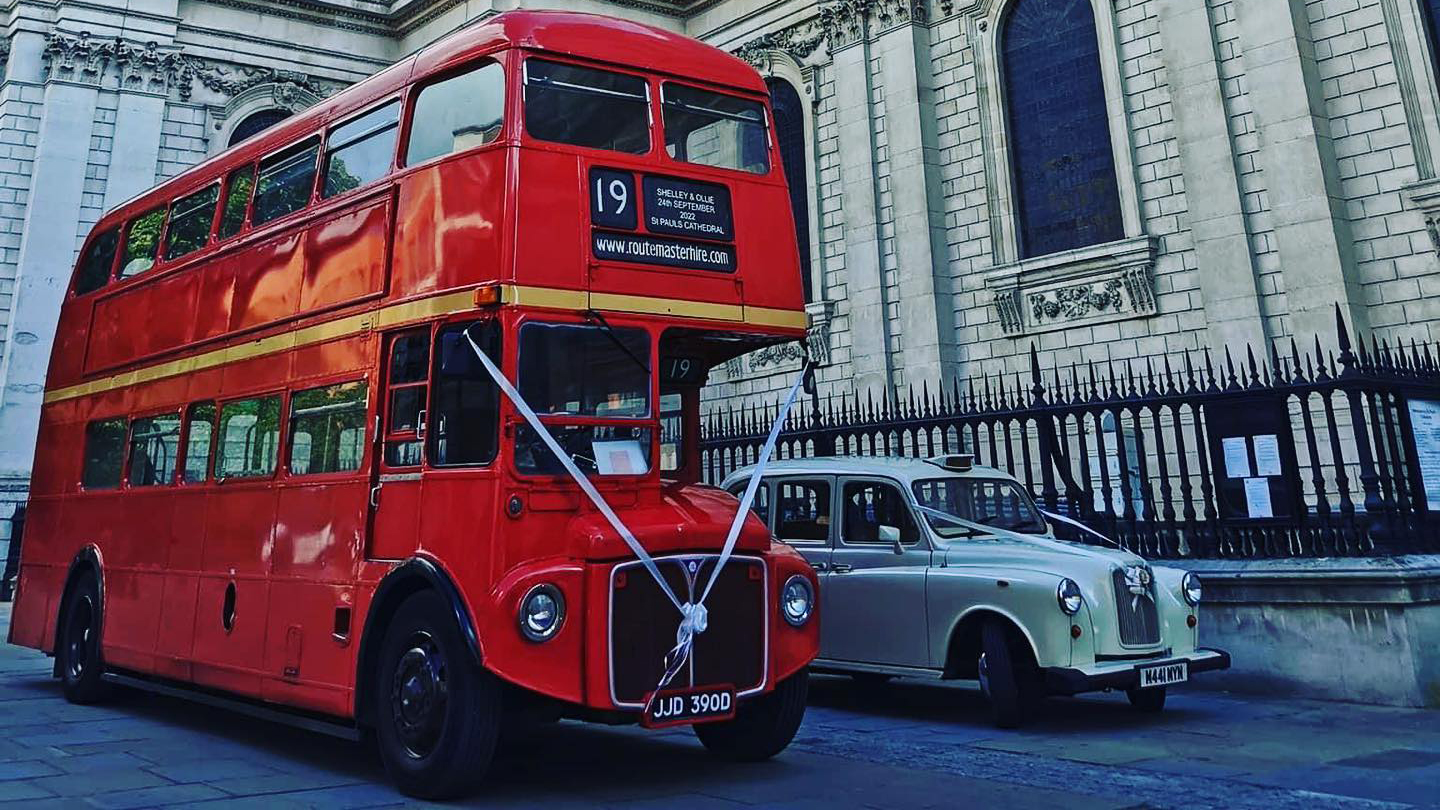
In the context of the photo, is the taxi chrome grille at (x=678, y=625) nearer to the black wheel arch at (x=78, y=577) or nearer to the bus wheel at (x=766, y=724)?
the bus wheel at (x=766, y=724)

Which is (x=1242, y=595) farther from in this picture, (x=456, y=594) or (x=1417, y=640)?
(x=456, y=594)

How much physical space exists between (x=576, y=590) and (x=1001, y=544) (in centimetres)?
396

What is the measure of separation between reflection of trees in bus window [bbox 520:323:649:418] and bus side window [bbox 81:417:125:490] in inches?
220

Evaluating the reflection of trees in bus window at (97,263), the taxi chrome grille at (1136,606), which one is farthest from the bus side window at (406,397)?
the reflection of trees in bus window at (97,263)

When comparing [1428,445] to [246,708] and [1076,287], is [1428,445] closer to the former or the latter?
[1076,287]

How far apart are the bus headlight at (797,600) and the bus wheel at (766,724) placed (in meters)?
0.35

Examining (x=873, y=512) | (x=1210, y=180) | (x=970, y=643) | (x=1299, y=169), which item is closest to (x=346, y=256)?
(x=873, y=512)

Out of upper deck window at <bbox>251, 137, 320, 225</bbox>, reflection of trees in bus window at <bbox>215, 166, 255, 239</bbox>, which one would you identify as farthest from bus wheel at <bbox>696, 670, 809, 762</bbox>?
reflection of trees in bus window at <bbox>215, 166, 255, 239</bbox>

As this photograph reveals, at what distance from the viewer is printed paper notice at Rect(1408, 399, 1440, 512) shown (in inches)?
343

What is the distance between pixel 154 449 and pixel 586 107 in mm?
5167

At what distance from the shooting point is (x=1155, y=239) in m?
15.9

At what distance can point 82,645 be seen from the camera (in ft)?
30.2

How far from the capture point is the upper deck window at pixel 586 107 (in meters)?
5.96

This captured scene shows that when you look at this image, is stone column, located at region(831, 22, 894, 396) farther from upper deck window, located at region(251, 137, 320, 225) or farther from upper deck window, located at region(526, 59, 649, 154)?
upper deck window, located at region(526, 59, 649, 154)
